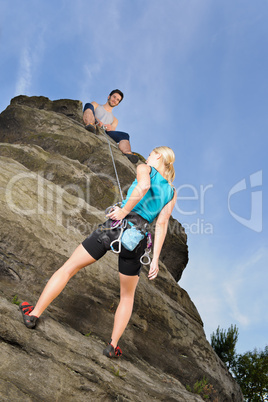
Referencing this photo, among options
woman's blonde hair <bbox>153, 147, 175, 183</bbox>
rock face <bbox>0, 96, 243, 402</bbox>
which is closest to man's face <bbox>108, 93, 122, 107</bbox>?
rock face <bbox>0, 96, 243, 402</bbox>

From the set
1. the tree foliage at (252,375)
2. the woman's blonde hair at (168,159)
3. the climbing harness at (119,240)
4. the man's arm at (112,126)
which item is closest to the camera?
the climbing harness at (119,240)

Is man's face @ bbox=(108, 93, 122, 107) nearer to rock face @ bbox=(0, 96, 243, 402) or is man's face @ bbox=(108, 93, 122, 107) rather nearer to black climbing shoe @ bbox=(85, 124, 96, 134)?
black climbing shoe @ bbox=(85, 124, 96, 134)

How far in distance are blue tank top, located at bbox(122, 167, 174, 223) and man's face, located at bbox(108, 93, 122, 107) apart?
1122 centimetres

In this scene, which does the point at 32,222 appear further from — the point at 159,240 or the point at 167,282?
the point at 167,282

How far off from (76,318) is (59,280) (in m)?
2.20

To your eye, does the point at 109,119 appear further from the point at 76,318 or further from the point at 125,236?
the point at 125,236

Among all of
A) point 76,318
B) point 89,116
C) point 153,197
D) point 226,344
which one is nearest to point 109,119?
point 89,116

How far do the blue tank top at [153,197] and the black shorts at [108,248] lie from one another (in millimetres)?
416

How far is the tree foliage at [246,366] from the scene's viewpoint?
35469mm

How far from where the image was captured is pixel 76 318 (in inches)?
269

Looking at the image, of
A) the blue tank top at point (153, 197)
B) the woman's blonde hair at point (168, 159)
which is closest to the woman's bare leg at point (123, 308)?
the blue tank top at point (153, 197)

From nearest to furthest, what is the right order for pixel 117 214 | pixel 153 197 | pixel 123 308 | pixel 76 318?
pixel 117 214, pixel 153 197, pixel 123 308, pixel 76 318

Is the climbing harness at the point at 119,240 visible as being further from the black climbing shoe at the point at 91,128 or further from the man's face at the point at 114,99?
the man's face at the point at 114,99

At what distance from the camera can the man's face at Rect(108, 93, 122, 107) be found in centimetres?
1559
